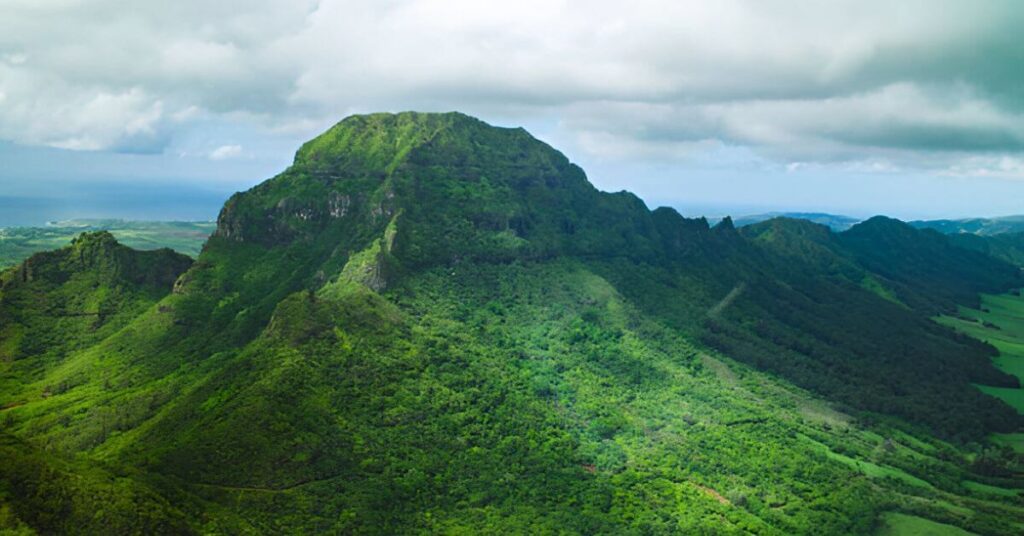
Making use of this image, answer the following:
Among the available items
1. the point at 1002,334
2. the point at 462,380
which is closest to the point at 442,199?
the point at 462,380

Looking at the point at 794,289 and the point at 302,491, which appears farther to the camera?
the point at 794,289

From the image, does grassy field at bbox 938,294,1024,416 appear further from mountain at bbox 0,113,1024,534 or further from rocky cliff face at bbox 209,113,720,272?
rocky cliff face at bbox 209,113,720,272

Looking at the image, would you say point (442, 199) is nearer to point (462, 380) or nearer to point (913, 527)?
point (462, 380)

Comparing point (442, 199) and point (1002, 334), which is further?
point (1002, 334)

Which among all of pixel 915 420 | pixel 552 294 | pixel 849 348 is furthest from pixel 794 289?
pixel 552 294

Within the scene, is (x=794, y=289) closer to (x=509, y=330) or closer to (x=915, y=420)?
(x=915, y=420)

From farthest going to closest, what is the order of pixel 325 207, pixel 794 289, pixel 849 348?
pixel 794 289
pixel 849 348
pixel 325 207
